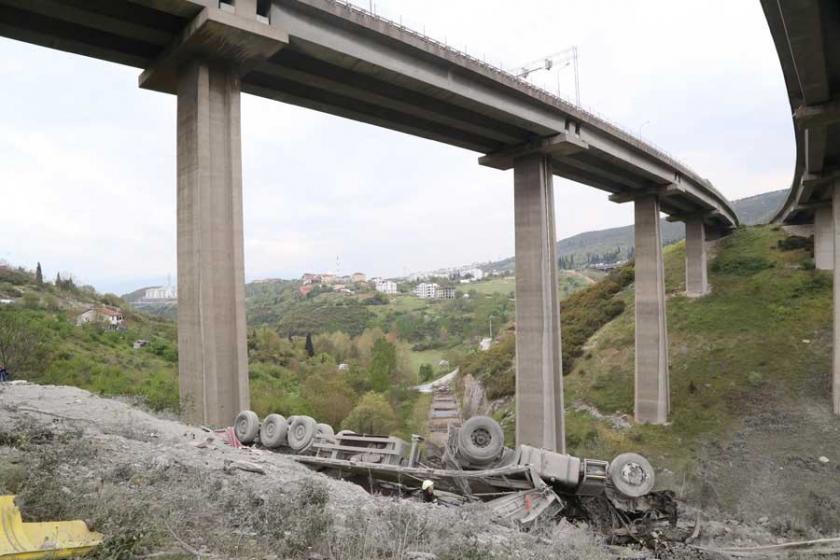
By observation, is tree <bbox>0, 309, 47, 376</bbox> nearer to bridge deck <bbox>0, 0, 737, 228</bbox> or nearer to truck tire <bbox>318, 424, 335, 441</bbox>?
bridge deck <bbox>0, 0, 737, 228</bbox>

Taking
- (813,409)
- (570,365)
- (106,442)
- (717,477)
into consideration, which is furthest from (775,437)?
(106,442)

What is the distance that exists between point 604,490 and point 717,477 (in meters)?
17.2

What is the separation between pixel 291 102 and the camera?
19.3 meters

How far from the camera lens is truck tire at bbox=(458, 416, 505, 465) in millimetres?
11086

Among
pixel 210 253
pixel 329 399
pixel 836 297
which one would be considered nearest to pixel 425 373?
pixel 329 399

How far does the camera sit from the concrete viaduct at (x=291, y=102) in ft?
45.6

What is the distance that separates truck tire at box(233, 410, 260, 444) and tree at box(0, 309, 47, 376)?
64.2 ft

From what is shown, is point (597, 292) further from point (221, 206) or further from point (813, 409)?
point (221, 206)

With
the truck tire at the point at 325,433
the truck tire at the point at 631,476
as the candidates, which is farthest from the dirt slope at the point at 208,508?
the truck tire at the point at 325,433

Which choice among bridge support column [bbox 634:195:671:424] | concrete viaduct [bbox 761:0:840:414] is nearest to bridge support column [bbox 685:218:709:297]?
bridge support column [bbox 634:195:671:424]

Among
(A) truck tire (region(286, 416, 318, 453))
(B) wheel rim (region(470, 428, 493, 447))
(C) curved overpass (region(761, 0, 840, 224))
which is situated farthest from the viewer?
(A) truck tire (region(286, 416, 318, 453))

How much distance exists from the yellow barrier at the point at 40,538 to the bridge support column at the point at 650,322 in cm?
3082

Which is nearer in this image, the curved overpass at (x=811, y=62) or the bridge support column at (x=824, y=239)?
the curved overpass at (x=811, y=62)

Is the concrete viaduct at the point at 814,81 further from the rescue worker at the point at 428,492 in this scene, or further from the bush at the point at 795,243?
the bush at the point at 795,243
